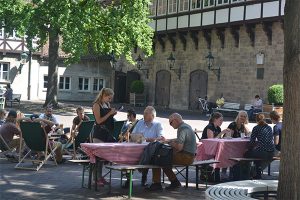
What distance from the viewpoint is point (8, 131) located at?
36.7 ft

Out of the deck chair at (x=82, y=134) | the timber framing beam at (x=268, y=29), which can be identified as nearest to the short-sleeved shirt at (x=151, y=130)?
the deck chair at (x=82, y=134)

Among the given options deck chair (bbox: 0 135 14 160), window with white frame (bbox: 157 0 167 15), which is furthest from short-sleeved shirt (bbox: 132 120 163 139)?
window with white frame (bbox: 157 0 167 15)

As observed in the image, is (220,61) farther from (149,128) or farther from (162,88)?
(149,128)

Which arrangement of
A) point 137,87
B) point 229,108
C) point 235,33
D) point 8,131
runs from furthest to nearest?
point 137,87 < point 235,33 < point 229,108 < point 8,131

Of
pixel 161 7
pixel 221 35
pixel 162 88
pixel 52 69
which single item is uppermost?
pixel 161 7

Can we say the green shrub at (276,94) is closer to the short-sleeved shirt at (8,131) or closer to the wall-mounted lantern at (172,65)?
the wall-mounted lantern at (172,65)

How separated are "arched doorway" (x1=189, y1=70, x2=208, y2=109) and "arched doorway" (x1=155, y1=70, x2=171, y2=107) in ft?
8.40

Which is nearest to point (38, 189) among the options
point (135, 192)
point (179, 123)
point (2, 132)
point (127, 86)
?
point (135, 192)

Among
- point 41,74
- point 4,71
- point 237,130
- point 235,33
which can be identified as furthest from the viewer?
point 41,74

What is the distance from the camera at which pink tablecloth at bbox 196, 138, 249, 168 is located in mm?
9320

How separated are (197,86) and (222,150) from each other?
23.5 metres

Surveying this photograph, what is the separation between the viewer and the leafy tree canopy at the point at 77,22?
23.1m

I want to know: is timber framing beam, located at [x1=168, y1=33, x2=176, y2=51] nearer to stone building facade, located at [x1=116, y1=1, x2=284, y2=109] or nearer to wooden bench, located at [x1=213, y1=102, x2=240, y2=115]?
stone building facade, located at [x1=116, y1=1, x2=284, y2=109]

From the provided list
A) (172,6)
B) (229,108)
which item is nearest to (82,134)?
(229,108)
